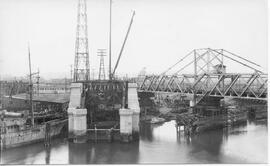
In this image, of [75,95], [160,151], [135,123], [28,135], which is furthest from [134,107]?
[28,135]

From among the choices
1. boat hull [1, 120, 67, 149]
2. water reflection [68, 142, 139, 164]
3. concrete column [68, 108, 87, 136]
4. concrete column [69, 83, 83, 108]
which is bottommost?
water reflection [68, 142, 139, 164]

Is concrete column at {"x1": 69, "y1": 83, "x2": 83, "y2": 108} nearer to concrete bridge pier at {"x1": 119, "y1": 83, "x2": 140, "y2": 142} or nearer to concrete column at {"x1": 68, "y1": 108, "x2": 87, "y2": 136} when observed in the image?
concrete column at {"x1": 68, "y1": 108, "x2": 87, "y2": 136}

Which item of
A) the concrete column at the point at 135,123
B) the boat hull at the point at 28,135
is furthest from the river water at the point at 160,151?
the concrete column at the point at 135,123

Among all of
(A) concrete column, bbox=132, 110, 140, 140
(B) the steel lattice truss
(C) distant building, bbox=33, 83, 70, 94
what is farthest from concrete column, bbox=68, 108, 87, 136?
(C) distant building, bbox=33, 83, 70, 94

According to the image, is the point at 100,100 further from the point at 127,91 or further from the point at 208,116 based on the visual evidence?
the point at 208,116

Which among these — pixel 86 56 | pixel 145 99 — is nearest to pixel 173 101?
pixel 145 99

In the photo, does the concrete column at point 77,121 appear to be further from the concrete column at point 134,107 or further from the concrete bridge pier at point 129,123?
the concrete column at point 134,107

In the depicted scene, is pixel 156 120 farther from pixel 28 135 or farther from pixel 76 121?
pixel 28 135
